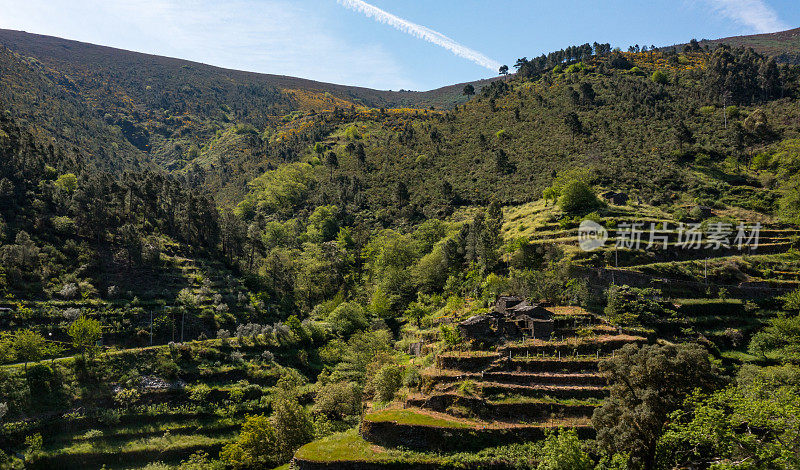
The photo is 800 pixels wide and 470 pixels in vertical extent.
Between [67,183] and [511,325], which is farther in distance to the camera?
[67,183]

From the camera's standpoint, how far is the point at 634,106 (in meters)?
110

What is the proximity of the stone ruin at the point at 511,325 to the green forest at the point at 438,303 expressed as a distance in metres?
0.25

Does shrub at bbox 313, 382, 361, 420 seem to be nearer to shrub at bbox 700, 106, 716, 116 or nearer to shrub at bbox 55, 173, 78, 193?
shrub at bbox 55, 173, 78, 193

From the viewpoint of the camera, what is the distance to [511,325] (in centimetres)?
4191

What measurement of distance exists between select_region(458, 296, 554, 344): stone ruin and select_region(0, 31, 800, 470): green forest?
25cm

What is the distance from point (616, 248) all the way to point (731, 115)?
73844 mm

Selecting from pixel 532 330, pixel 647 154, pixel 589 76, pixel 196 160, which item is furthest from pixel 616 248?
pixel 196 160

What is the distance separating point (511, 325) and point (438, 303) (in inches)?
844

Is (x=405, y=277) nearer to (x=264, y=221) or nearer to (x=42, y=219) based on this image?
(x=264, y=221)

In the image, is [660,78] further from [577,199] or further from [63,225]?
[63,225]

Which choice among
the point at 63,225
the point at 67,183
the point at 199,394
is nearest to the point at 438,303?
the point at 199,394

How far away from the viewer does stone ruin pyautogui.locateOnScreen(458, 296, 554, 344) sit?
41.2m

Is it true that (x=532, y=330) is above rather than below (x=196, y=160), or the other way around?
below

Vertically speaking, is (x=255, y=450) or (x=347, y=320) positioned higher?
(x=347, y=320)
